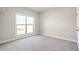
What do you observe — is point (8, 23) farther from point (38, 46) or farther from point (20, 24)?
point (38, 46)

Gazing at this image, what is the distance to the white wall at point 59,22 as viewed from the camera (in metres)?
3.02

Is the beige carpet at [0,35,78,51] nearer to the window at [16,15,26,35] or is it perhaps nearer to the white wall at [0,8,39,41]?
the white wall at [0,8,39,41]

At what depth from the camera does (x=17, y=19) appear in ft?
10.5

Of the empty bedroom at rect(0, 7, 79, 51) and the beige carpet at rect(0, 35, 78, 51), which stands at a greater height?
the empty bedroom at rect(0, 7, 79, 51)

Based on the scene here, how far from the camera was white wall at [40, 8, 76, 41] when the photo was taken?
302 centimetres

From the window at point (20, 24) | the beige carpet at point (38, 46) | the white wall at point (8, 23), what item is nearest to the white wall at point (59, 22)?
the beige carpet at point (38, 46)

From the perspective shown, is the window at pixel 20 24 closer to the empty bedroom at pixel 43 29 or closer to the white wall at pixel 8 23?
the empty bedroom at pixel 43 29

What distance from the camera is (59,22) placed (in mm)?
3568

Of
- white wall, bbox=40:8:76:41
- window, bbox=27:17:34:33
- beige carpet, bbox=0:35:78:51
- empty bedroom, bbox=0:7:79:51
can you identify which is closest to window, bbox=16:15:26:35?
empty bedroom, bbox=0:7:79:51

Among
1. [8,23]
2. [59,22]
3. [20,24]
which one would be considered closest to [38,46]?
[20,24]

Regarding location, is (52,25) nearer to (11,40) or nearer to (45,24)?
(45,24)

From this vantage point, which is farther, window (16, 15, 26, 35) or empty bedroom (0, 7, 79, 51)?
window (16, 15, 26, 35)
